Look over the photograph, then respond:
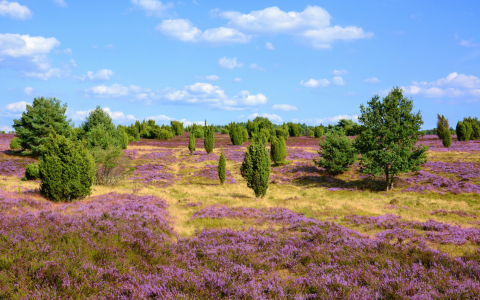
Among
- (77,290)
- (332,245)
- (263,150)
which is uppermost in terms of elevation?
(263,150)

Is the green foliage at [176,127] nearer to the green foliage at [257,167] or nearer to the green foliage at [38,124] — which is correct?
the green foliage at [38,124]

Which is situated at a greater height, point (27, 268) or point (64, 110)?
point (64, 110)

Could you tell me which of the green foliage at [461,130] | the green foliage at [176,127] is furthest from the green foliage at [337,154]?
the green foliage at [176,127]

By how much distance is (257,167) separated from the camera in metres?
23.6

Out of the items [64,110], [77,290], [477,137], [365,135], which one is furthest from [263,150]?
[477,137]

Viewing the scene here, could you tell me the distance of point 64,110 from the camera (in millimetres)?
48312

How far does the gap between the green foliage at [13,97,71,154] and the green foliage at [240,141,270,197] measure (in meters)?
37.0

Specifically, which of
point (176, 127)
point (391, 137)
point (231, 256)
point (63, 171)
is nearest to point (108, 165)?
point (63, 171)

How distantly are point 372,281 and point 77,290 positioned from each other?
21.4 ft

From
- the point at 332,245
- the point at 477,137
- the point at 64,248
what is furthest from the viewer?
the point at 477,137

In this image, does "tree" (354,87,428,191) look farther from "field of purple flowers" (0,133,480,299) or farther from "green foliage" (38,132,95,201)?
"green foliage" (38,132,95,201)

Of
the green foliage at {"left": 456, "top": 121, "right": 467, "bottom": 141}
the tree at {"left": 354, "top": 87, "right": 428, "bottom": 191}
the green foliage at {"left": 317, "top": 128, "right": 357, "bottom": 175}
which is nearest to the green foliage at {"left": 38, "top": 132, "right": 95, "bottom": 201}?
the tree at {"left": 354, "top": 87, "right": 428, "bottom": 191}

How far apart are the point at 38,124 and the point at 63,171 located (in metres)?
35.9

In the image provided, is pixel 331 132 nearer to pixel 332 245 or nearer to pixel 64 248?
pixel 332 245
